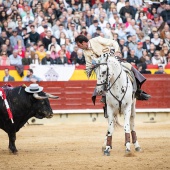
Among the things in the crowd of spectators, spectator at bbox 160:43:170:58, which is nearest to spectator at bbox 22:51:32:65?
the crowd of spectators

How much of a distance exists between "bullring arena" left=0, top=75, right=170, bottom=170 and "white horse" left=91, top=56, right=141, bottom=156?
46 cm

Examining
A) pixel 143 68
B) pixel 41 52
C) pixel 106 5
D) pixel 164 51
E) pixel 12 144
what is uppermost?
pixel 106 5

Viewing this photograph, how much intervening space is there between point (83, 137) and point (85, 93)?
4199mm

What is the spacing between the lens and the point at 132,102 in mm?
12664

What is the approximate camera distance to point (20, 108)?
12656mm

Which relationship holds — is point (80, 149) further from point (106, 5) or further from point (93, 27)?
point (106, 5)

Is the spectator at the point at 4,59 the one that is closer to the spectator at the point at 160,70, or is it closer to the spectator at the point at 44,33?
the spectator at the point at 44,33

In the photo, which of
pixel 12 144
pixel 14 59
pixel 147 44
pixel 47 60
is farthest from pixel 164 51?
pixel 12 144

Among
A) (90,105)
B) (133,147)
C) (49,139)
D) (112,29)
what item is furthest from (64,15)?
(133,147)

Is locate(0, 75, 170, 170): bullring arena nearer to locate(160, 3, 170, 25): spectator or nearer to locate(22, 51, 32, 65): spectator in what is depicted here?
locate(22, 51, 32, 65): spectator

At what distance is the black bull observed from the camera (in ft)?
41.3

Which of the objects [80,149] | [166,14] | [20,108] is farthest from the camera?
[166,14]

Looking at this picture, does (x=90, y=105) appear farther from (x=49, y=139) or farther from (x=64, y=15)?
(x=49, y=139)

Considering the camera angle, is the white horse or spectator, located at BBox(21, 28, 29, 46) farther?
spectator, located at BBox(21, 28, 29, 46)
